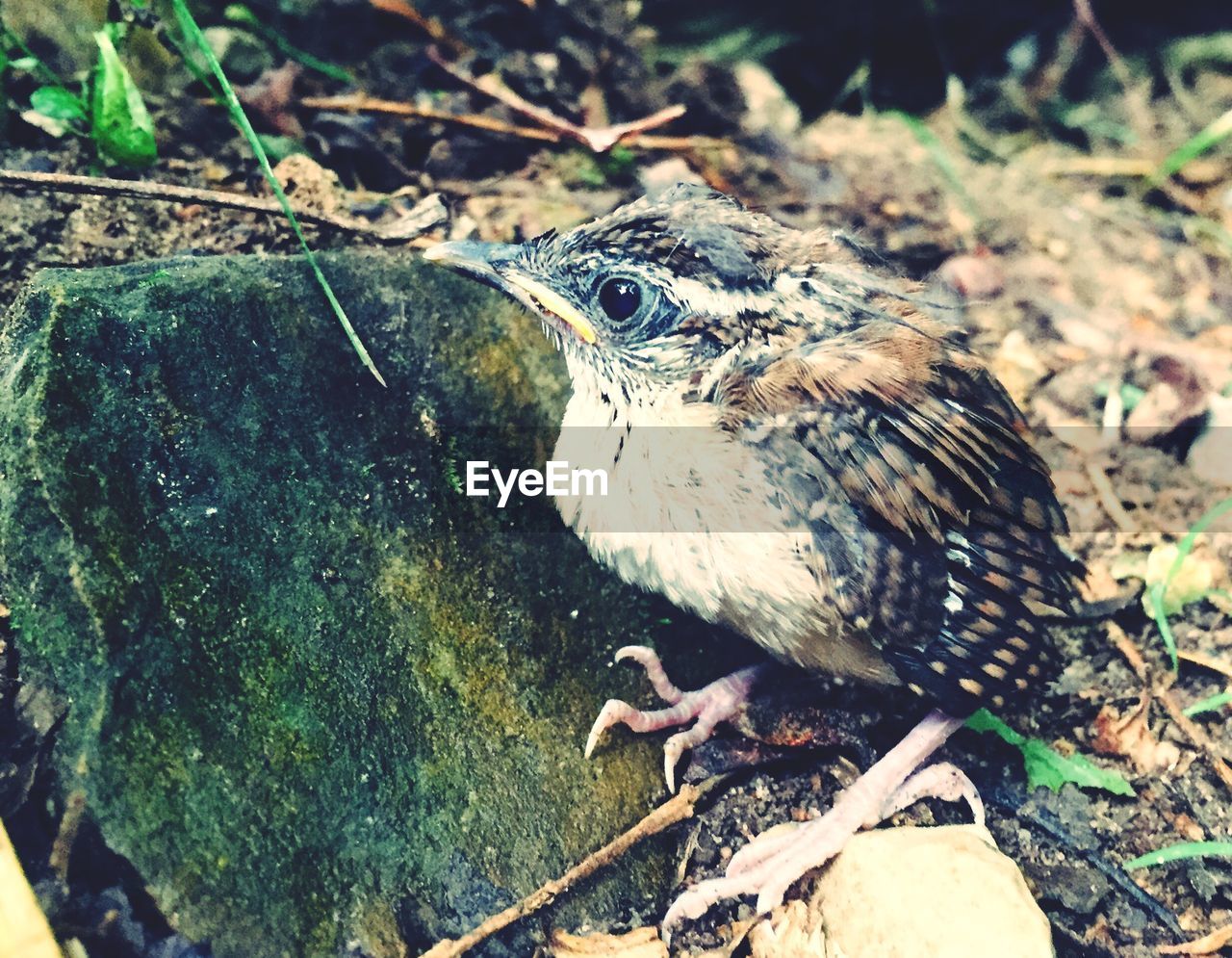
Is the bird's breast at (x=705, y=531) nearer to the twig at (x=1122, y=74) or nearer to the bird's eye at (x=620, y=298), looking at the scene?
the bird's eye at (x=620, y=298)

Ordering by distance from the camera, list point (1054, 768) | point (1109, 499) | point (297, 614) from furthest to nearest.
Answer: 1. point (1109, 499)
2. point (1054, 768)
3. point (297, 614)

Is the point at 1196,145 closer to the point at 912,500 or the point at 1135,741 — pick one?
the point at 1135,741

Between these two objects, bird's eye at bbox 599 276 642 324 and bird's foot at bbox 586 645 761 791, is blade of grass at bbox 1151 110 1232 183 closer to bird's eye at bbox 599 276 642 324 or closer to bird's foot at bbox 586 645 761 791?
bird's eye at bbox 599 276 642 324

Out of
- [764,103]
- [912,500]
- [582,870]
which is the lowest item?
[582,870]

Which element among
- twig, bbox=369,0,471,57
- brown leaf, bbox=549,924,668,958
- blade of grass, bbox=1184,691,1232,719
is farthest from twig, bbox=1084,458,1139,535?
twig, bbox=369,0,471,57

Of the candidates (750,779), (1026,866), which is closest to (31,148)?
(750,779)

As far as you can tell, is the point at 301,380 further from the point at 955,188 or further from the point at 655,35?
the point at 955,188

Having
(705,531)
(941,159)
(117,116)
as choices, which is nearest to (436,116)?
(117,116)
